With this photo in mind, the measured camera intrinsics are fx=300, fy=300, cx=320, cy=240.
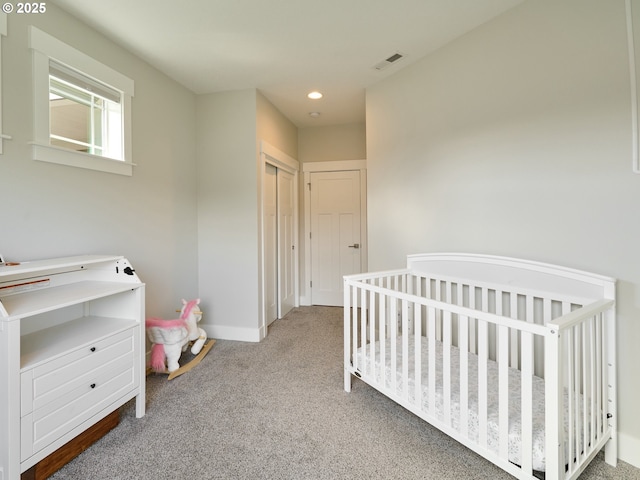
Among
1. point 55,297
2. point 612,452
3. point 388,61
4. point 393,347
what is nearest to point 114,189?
point 55,297

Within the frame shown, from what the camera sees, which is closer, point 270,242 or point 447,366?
point 447,366

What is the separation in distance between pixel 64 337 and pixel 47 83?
1.43 meters

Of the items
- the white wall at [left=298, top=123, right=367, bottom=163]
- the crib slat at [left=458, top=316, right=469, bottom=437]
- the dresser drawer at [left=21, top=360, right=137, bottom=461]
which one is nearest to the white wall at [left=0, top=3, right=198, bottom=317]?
the dresser drawer at [left=21, top=360, right=137, bottom=461]

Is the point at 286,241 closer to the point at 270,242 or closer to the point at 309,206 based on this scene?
the point at 270,242

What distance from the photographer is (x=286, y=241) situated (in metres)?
3.87

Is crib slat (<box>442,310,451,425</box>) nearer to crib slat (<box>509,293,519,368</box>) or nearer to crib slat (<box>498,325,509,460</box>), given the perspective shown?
crib slat (<box>498,325,509,460</box>)

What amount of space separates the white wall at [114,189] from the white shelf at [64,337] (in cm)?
42

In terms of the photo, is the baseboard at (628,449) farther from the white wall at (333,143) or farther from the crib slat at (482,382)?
the white wall at (333,143)

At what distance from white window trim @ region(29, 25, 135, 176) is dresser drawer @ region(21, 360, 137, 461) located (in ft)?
4.04

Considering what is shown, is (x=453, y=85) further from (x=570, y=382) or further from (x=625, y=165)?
(x=570, y=382)

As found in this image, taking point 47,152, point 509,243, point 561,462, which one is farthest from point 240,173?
point 561,462

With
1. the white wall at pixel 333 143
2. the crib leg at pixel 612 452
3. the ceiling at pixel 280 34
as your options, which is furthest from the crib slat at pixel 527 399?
the white wall at pixel 333 143

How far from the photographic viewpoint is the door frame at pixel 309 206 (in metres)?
4.00

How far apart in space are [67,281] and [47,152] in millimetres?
744
